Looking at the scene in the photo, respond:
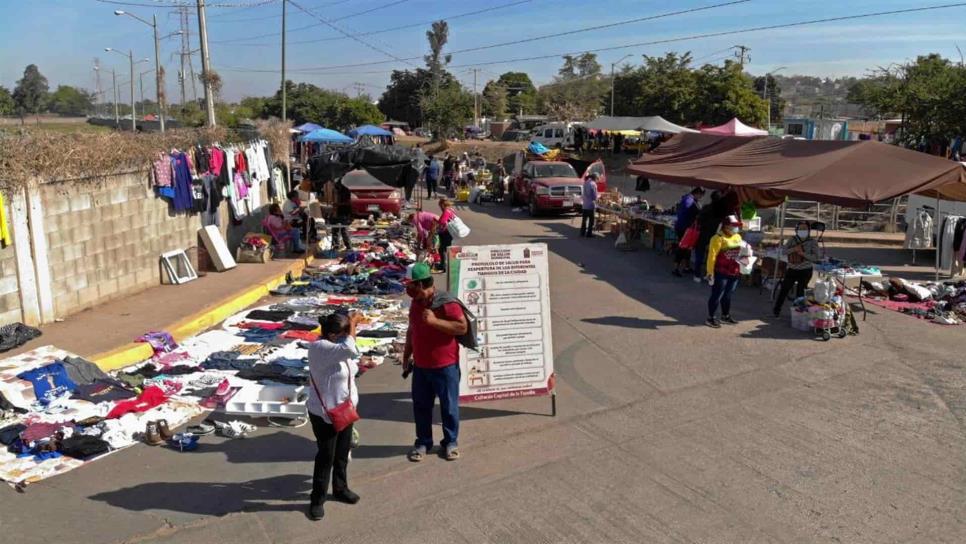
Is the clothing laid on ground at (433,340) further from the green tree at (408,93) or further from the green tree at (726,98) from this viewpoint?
the green tree at (408,93)

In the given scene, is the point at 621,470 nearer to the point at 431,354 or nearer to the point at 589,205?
the point at 431,354

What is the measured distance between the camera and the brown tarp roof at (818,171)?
11.8 metres

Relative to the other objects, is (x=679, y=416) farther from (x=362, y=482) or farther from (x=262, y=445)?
(x=262, y=445)

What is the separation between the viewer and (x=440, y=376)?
6426 mm

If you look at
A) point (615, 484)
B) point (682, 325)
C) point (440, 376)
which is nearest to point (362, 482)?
point (440, 376)

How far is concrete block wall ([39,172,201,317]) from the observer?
1045 centimetres

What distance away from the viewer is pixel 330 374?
17.9ft

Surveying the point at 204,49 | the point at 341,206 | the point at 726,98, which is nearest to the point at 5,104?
the point at 204,49

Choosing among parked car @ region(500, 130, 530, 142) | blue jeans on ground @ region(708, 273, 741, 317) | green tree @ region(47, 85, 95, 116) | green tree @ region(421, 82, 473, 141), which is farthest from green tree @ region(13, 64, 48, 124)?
blue jeans on ground @ region(708, 273, 741, 317)

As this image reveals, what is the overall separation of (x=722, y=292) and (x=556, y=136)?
4255 centimetres

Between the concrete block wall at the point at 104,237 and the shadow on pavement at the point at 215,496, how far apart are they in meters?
5.58

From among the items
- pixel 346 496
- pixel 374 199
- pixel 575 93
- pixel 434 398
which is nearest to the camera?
pixel 346 496

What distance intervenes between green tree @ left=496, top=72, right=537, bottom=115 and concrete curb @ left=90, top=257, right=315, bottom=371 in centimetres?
10421

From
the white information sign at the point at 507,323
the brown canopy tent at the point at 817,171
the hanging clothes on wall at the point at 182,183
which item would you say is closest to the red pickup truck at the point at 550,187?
the brown canopy tent at the point at 817,171
